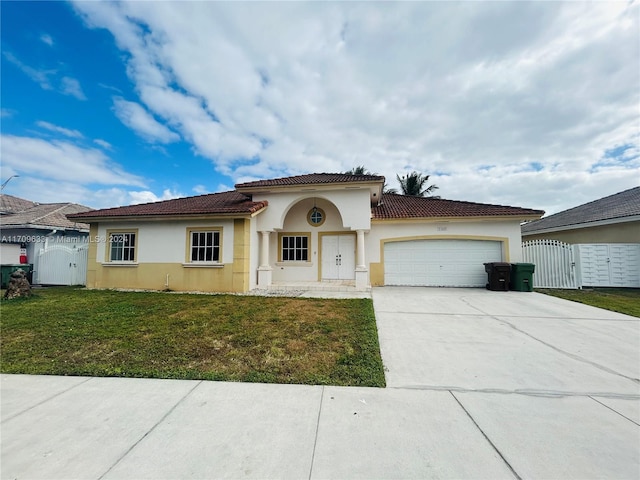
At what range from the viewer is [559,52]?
9242mm

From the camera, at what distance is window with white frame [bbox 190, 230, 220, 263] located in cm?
1118

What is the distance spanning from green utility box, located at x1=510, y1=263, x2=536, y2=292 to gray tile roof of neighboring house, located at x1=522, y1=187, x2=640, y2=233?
671cm

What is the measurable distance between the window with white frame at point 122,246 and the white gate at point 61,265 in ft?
7.46

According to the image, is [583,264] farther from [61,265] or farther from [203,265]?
[61,265]

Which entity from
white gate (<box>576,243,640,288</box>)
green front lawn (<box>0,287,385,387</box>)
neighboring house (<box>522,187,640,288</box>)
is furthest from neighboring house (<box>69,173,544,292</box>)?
white gate (<box>576,243,640,288</box>)

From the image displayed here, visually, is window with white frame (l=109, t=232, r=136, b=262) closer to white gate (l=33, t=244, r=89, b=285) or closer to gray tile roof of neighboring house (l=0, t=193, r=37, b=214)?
white gate (l=33, t=244, r=89, b=285)

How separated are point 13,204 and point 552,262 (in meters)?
35.5

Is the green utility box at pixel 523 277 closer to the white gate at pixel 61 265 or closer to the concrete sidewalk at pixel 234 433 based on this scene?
the concrete sidewalk at pixel 234 433

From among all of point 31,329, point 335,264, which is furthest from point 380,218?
point 31,329

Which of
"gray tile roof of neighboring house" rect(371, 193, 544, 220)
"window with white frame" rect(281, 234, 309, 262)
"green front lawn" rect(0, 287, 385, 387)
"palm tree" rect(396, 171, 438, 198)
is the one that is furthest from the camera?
"palm tree" rect(396, 171, 438, 198)

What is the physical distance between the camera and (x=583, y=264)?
516 inches

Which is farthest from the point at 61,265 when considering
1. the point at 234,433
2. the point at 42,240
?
the point at 234,433

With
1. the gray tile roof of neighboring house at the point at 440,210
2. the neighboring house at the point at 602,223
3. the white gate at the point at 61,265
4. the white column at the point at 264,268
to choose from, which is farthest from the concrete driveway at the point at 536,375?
the white gate at the point at 61,265

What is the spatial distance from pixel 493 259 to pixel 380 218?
216 inches
